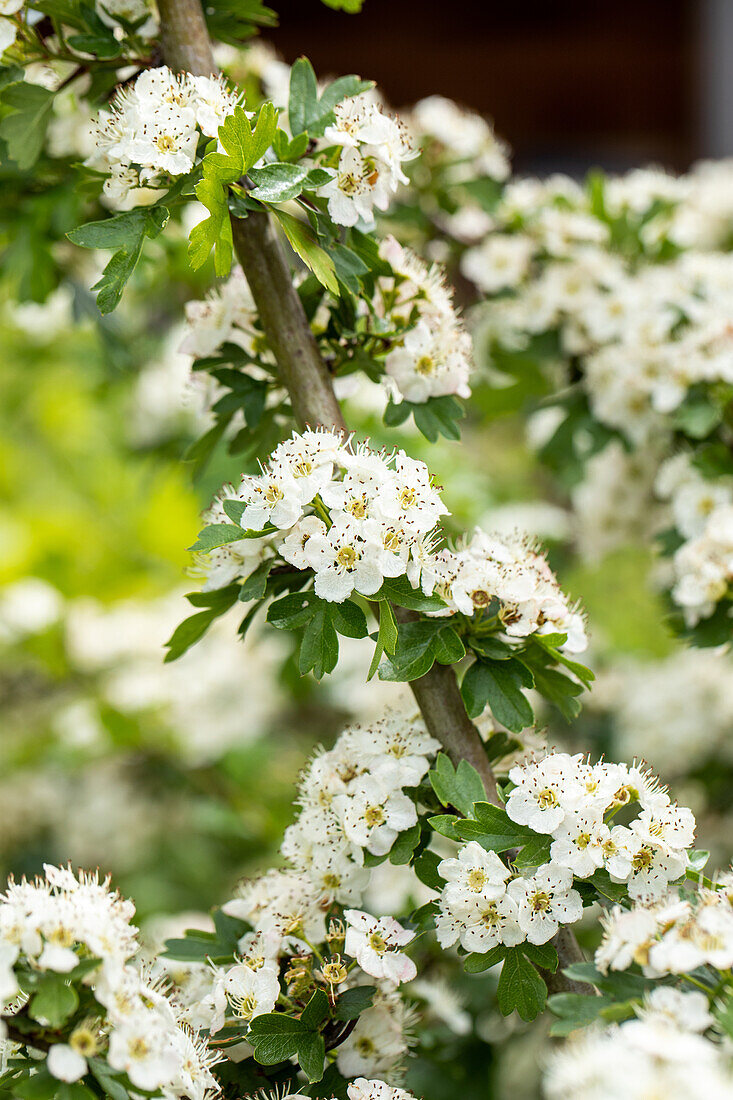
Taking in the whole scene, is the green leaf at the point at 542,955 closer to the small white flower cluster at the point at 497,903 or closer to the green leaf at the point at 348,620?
the small white flower cluster at the point at 497,903

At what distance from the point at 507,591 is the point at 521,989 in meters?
0.31

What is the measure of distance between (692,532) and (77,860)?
1757 mm

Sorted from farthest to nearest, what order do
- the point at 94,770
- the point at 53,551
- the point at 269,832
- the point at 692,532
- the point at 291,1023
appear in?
the point at 53,551 < the point at 94,770 < the point at 269,832 < the point at 692,532 < the point at 291,1023

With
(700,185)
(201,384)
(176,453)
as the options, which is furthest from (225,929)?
(700,185)

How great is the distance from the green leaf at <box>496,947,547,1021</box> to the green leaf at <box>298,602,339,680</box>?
267 mm

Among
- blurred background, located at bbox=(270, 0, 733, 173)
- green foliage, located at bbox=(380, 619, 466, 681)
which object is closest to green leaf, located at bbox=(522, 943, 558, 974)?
green foliage, located at bbox=(380, 619, 466, 681)

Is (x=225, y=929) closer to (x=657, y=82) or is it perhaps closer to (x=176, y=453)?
(x=176, y=453)

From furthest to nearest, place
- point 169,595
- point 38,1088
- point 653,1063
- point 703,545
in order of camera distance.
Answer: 1. point 169,595
2. point 703,545
3. point 38,1088
4. point 653,1063

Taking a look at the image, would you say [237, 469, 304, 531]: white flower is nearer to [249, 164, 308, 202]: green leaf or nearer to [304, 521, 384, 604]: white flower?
[304, 521, 384, 604]: white flower

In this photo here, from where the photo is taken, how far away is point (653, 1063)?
1.91 feet

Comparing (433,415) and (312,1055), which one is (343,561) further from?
(312,1055)

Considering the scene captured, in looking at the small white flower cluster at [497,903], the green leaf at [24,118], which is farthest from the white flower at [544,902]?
the green leaf at [24,118]

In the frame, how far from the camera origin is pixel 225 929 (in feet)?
3.15

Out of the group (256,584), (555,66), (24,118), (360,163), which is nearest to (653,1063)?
(256,584)
